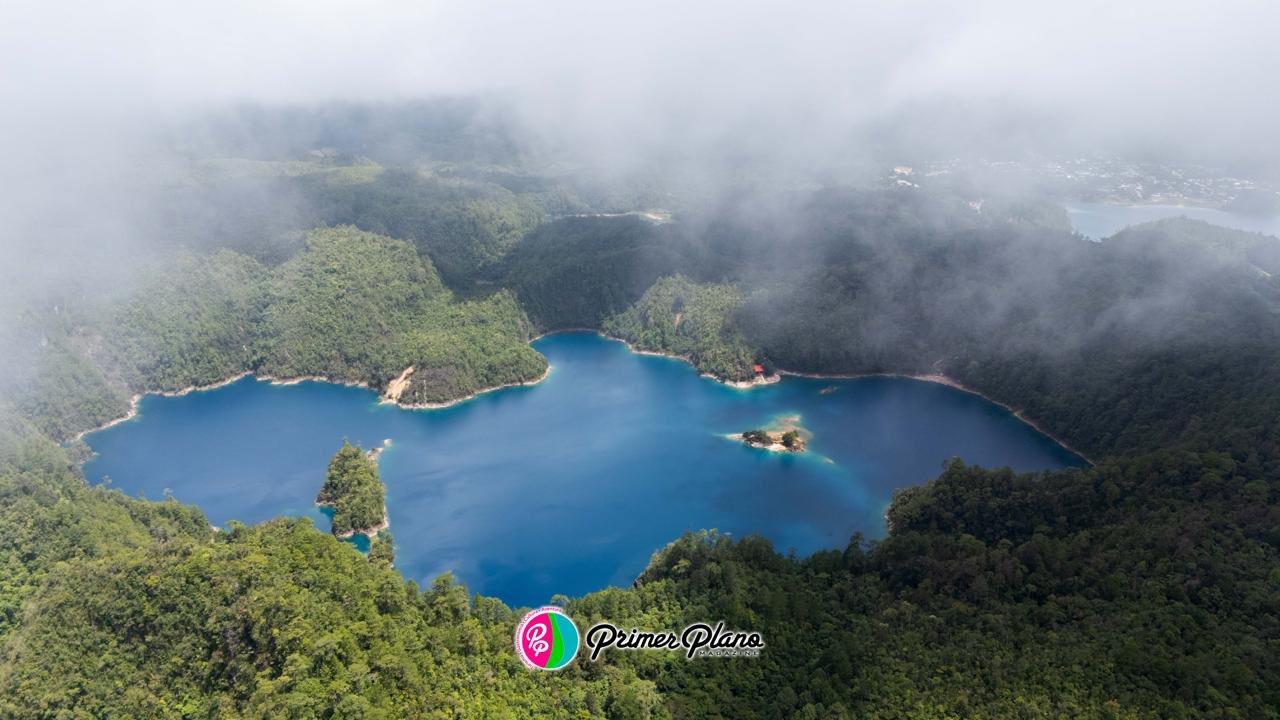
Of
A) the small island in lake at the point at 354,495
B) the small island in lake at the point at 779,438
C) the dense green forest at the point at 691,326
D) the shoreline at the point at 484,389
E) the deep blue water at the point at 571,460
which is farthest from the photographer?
the dense green forest at the point at 691,326

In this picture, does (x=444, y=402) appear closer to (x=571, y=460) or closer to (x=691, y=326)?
(x=571, y=460)

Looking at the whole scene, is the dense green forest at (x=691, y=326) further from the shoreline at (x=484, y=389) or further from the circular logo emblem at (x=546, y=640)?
the circular logo emblem at (x=546, y=640)

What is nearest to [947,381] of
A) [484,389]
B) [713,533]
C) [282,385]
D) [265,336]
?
[713,533]

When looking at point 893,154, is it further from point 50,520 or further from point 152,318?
point 50,520

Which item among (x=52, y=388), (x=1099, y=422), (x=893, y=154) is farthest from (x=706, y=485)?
(x=893, y=154)

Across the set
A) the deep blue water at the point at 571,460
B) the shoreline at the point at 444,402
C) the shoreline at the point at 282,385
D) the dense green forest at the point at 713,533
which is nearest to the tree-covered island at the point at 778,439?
the deep blue water at the point at 571,460

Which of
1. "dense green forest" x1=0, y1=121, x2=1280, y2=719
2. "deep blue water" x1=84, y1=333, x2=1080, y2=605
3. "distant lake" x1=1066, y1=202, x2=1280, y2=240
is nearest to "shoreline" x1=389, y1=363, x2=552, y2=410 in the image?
"dense green forest" x1=0, y1=121, x2=1280, y2=719
